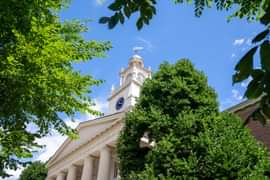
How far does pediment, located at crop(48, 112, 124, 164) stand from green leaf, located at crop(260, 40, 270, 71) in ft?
93.8

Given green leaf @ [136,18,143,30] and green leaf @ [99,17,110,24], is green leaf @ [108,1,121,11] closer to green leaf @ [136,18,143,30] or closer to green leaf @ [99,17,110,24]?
green leaf @ [99,17,110,24]

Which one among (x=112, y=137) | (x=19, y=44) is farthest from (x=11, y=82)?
(x=112, y=137)

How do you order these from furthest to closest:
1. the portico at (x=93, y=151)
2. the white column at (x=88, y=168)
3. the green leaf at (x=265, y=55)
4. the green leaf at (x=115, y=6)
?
the white column at (x=88, y=168), the portico at (x=93, y=151), the green leaf at (x=115, y=6), the green leaf at (x=265, y=55)

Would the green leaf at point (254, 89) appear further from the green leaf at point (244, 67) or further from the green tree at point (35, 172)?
the green tree at point (35, 172)

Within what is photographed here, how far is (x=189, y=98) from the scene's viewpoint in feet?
54.3

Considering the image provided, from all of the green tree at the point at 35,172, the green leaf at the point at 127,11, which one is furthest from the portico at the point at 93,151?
the green leaf at the point at 127,11

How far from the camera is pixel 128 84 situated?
5031 cm

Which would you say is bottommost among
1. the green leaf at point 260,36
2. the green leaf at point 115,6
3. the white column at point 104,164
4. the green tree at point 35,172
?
the green leaf at point 260,36

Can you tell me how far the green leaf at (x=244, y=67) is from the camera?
160 centimetres

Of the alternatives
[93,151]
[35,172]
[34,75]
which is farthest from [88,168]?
[34,75]

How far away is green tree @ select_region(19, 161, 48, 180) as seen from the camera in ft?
134

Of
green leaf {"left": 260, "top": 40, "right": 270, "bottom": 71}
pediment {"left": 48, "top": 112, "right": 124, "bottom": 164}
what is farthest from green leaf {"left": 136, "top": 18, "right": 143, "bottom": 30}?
pediment {"left": 48, "top": 112, "right": 124, "bottom": 164}

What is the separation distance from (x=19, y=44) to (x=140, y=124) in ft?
24.2

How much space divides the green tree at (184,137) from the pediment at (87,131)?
13229 millimetres
